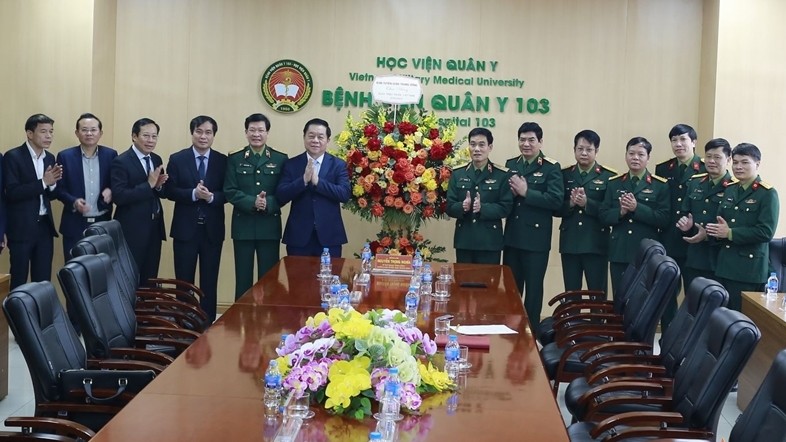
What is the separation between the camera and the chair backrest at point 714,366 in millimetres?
3018

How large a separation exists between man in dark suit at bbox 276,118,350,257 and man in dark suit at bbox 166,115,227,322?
551 millimetres

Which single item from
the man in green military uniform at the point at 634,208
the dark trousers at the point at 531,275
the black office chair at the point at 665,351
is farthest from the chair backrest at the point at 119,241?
the man in green military uniform at the point at 634,208

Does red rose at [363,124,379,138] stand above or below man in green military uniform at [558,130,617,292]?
above

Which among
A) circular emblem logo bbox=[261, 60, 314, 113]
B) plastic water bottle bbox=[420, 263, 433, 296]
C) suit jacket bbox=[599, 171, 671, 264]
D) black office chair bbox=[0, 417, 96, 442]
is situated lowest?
black office chair bbox=[0, 417, 96, 442]

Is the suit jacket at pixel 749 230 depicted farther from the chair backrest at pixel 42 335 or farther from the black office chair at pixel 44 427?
the black office chair at pixel 44 427

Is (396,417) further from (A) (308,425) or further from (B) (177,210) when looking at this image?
(B) (177,210)

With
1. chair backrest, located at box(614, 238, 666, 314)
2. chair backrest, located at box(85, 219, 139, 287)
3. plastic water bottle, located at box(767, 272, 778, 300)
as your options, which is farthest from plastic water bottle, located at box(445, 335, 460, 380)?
plastic water bottle, located at box(767, 272, 778, 300)

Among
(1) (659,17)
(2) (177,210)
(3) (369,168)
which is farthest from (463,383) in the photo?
(1) (659,17)

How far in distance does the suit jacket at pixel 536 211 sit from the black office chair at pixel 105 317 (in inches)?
124

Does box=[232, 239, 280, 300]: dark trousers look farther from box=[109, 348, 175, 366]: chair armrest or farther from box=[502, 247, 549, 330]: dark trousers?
box=[109, 348, 175, 366]: chair armrest

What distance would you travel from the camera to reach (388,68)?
8133 mm

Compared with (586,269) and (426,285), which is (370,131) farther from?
(426,285)

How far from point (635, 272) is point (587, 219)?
68.1 inches

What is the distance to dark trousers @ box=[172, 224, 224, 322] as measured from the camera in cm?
700
